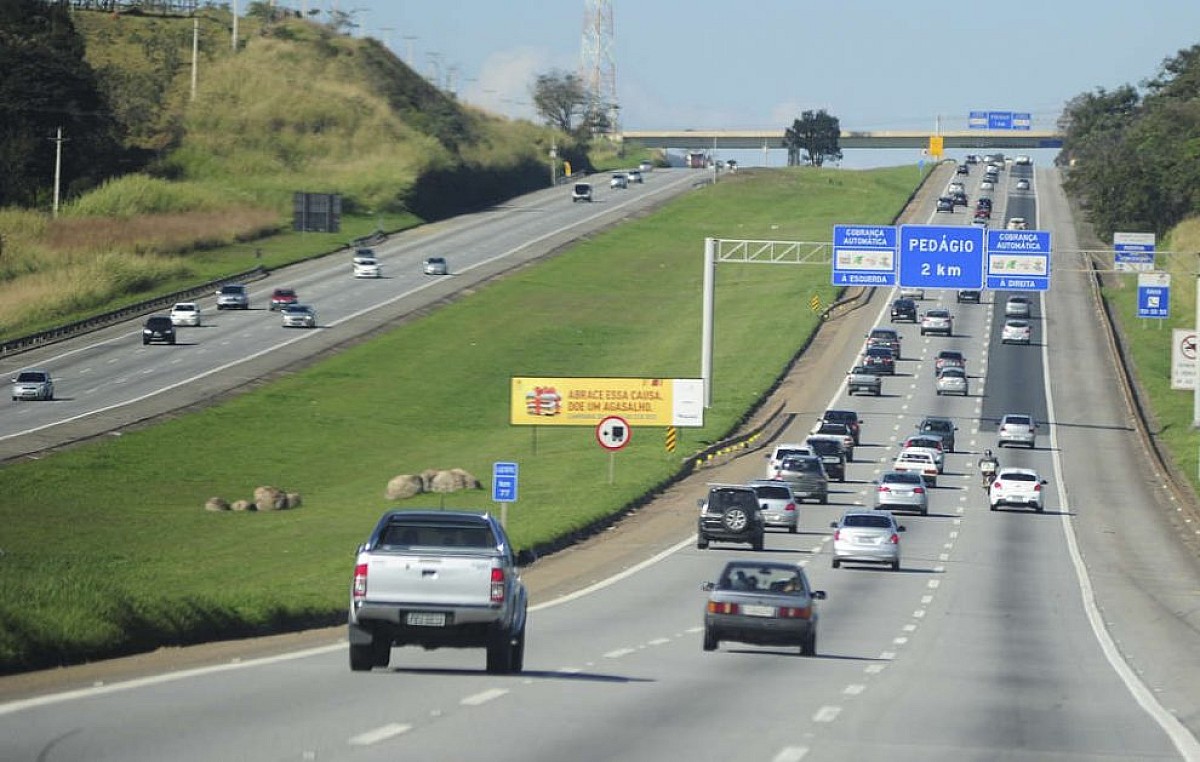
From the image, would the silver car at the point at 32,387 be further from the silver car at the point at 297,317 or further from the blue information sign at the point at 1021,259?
the blue information sign at the point at 1021,259

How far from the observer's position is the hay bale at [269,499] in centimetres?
6094

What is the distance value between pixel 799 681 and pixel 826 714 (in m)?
4.06

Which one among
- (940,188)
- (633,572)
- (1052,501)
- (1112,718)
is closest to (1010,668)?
(1112,718)

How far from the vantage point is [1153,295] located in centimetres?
9488

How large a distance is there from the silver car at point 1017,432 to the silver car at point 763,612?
171 feet

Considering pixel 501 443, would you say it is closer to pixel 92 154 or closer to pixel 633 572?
pixel 633 572

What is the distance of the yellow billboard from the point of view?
260ft

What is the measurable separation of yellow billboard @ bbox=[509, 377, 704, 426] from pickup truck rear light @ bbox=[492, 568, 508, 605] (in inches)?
2252

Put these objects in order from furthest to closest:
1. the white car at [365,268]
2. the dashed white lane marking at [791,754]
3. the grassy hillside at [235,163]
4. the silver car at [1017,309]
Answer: the white car at [365,268], the grassy hillside at [235,163], the silver car at [1017,309], the dashed white lane marking at [791,754]

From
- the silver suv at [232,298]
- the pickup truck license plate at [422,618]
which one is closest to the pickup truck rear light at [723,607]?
the pickup truck license plate at [422,618]

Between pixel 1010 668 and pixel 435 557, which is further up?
pixel 435 557

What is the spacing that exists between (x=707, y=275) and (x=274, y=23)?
118858mm

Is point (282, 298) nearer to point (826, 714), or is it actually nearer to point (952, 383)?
point (952, 383)

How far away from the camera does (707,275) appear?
8538cm
